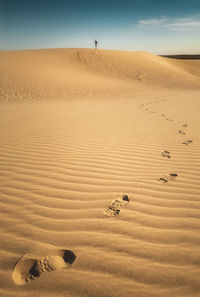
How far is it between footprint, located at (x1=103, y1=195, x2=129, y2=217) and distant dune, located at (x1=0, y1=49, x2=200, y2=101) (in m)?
9.73

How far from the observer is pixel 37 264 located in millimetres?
1422

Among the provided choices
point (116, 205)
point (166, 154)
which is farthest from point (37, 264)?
point (166, 154)

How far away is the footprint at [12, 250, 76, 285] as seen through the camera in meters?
1.34

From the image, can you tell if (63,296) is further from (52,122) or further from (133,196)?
(52,122)

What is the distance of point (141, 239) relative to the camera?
1.61 meters

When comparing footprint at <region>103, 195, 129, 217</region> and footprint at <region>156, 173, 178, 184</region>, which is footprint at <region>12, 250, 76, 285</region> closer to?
footprint at <region>103, 195, 129, 217</region>

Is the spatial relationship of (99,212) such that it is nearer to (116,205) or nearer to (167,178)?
(116,205)

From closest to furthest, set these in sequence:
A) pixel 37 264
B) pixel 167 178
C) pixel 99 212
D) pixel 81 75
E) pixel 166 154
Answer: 1. pixel 37 264
2. pixel 99 212
3. pixel 167 178
4. pixel 166 154
5. pixel 81 75

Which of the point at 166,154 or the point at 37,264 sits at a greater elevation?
the point at 166,154

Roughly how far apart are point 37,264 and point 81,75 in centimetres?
1895

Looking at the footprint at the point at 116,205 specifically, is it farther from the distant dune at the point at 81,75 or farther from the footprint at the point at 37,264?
the distant dune at the point at 81,75

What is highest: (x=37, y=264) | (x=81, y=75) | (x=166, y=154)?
(x=81, y=75)

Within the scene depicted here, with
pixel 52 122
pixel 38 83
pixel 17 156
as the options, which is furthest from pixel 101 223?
pixel 38 83

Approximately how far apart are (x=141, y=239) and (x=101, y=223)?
1.24 feet
